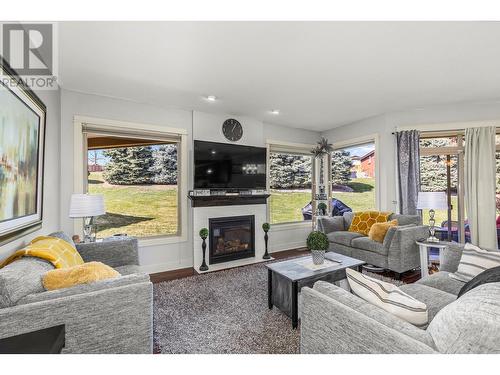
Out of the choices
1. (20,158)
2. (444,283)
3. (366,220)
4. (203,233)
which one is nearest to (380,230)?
(366,220)

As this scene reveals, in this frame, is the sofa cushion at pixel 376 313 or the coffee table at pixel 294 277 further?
the coffee table at pixel 294 277

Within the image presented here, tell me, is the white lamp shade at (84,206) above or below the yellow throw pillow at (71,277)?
above

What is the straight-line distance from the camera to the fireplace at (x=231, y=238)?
374 cm

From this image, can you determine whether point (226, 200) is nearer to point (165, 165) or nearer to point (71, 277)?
point (165, 165)

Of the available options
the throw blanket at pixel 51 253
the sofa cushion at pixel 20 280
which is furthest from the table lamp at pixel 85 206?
the sofa cushion at pixel 20 280

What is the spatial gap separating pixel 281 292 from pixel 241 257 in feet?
5.69

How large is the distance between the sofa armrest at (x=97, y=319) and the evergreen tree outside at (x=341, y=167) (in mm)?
4522

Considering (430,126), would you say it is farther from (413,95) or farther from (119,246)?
(119,246)

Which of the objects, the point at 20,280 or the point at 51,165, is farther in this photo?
the point at 51,165

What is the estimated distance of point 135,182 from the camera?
3518 mm

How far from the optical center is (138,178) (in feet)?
11.6

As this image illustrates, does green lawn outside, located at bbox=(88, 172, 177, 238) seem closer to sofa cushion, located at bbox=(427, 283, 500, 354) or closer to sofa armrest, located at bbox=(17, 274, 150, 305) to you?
sofa armrest, located at bbox=(17, 274, 150, 305)

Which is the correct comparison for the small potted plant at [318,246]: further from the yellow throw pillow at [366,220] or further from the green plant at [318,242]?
the yellow throw pillow at [366,220]

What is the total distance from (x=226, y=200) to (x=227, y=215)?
10.3 inches
